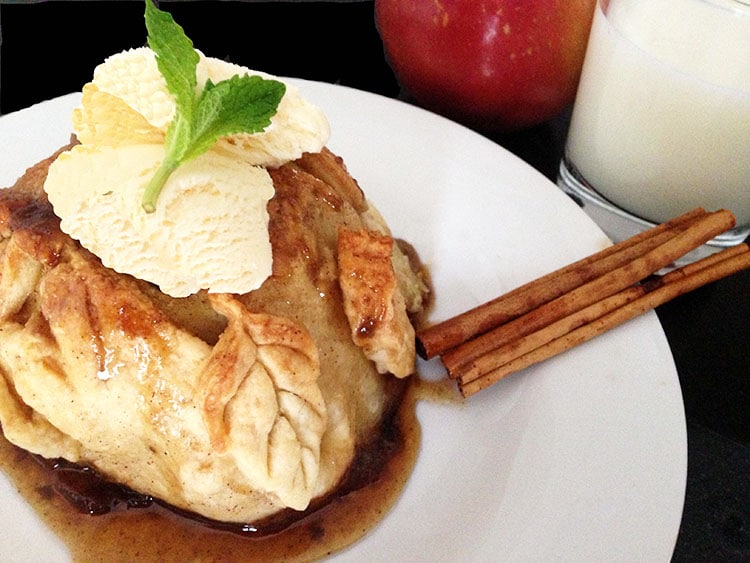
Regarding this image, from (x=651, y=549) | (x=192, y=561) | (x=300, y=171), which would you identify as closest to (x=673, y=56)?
(x=300, y=171)

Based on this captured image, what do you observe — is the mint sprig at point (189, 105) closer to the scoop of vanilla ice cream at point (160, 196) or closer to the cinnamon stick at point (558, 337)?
the scoop of vanilla ice cream at point (160, 196)

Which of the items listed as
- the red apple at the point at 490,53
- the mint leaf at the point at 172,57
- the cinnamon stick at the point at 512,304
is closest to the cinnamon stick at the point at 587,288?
the cinnamon stick at the point at 512,304

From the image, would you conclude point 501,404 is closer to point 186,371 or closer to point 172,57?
point 186,371

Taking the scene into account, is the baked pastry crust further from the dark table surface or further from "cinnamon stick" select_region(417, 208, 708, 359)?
the dark table surface

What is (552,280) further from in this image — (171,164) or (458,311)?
(171,164)

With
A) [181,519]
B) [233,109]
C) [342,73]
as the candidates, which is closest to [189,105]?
[233,109]

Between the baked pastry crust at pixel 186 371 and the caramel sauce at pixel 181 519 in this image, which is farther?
the caramel sauce at pixel 181 519
